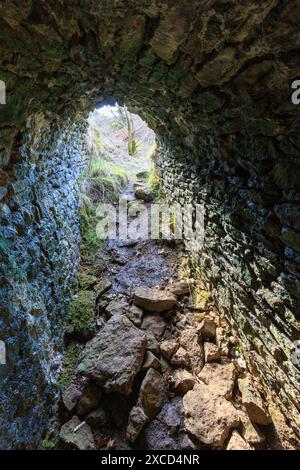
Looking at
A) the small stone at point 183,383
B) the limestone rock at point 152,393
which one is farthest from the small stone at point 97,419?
the small stone at point 183,383

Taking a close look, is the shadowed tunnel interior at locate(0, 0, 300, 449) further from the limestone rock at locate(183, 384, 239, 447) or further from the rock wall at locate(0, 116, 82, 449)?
the limestone rock at locate(183, 384, 239, 447)

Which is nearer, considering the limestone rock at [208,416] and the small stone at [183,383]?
the limestone rock at [208,416]

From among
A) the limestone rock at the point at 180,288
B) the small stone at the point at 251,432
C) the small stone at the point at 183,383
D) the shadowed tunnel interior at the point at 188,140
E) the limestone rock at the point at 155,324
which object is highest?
the shadowed tunnel interior at the point at 188,140

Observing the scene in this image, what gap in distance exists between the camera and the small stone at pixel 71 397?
262 centimetres

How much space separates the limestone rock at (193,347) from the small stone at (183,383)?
0.50ft

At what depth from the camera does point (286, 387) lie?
211cm

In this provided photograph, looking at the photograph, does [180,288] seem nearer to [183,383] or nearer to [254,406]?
[183,383]

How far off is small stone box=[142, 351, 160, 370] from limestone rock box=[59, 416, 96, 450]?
0.79m

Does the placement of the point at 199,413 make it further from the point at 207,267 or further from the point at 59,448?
the point at 207,267

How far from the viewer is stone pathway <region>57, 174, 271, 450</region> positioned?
2.42 metres

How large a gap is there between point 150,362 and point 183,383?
42 centimetres

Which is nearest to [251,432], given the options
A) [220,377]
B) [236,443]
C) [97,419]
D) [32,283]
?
[236,443]

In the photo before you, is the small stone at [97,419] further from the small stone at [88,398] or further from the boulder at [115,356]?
the boulder at [115,356]

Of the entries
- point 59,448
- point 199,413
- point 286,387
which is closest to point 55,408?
point 59,448
